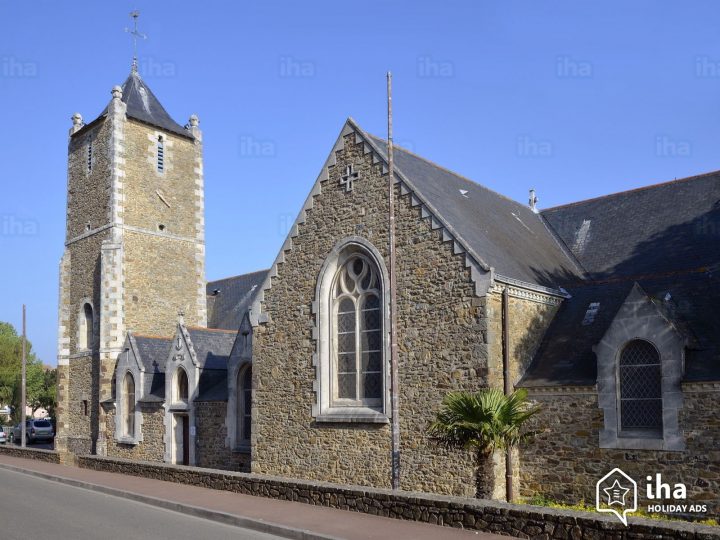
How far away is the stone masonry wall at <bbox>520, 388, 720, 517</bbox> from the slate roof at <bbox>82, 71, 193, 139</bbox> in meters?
24.5

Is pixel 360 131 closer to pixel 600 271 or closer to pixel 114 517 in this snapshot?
pixel 600 271

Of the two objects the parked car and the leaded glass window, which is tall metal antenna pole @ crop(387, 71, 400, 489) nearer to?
the leaded glass window

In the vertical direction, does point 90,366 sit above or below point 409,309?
below

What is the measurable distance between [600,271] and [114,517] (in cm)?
1517

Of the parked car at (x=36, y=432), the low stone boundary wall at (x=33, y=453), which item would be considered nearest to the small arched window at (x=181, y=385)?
→ the low stone boundary wall at (x=33, y=453)

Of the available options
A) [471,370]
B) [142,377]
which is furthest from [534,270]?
[142,377]

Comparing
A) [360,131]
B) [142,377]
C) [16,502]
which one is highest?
[360,131]

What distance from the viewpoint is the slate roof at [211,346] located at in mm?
27578

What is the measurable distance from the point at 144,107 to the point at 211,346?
45.8ft

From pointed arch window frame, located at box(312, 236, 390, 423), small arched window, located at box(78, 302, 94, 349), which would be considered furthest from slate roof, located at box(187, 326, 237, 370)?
pointed arch window frame, located at box(312, 236, 390, 423)

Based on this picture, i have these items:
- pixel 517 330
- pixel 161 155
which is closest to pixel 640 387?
pixel 517 330

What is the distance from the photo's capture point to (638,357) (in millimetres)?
15969

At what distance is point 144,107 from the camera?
3616cm

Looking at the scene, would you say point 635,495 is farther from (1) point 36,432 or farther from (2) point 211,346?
(1) point 36,432
